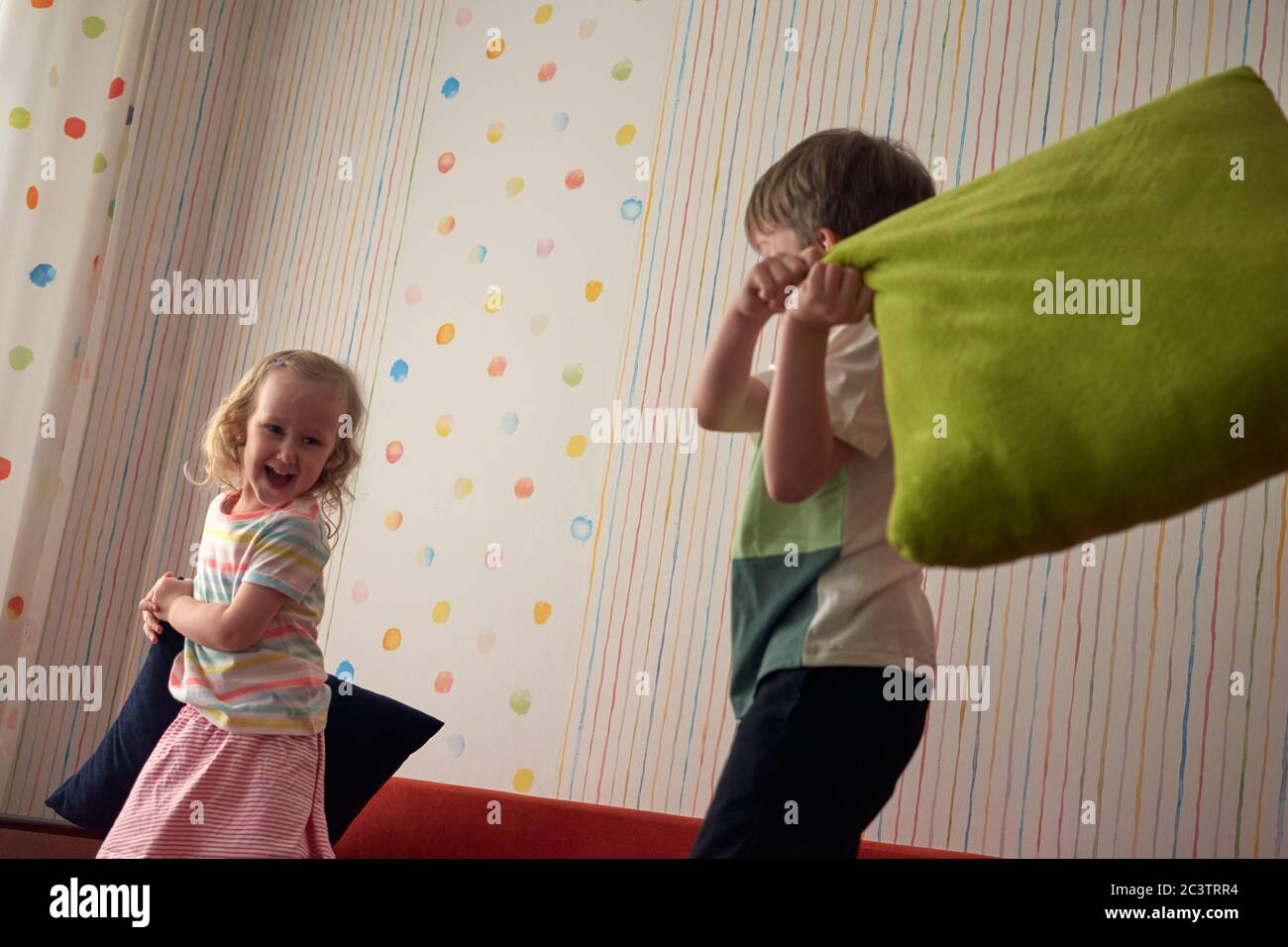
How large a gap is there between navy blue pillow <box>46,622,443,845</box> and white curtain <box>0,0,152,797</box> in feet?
2.27

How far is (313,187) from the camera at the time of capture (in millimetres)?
2541

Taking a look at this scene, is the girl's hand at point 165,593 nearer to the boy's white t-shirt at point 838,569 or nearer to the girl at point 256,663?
the girl at point 256,663

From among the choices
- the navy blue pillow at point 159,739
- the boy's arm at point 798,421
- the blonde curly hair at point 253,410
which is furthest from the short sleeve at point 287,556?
the boy's arm at point 798,421

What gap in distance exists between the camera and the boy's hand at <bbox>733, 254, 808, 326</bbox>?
1.00 m

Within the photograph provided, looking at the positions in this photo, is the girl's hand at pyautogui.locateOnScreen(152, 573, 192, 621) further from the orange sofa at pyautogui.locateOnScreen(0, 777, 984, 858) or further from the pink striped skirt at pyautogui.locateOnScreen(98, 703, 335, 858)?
the orange sofa at pyautogui.locateOnScreen(0, 777, 984, 858)

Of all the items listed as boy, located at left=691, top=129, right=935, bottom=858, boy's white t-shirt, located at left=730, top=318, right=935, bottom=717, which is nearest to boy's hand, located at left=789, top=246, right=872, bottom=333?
boy, located at left=691, top=129, right=935, bottom=858

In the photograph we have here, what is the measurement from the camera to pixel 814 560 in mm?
1053

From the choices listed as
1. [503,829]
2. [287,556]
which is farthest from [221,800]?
[503,829]

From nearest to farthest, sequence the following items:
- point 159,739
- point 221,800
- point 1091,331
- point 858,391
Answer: point 1091,331 < point 858,391 < point 221,800 < point 159,739

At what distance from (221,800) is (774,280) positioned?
2.75 feet

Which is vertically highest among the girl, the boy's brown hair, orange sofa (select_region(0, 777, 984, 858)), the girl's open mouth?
the boy's brown hair

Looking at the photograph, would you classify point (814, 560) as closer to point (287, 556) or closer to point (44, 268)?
point (287, 556)

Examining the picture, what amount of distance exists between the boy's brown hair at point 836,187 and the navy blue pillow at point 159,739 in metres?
0.86

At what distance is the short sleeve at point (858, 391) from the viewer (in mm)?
1053
